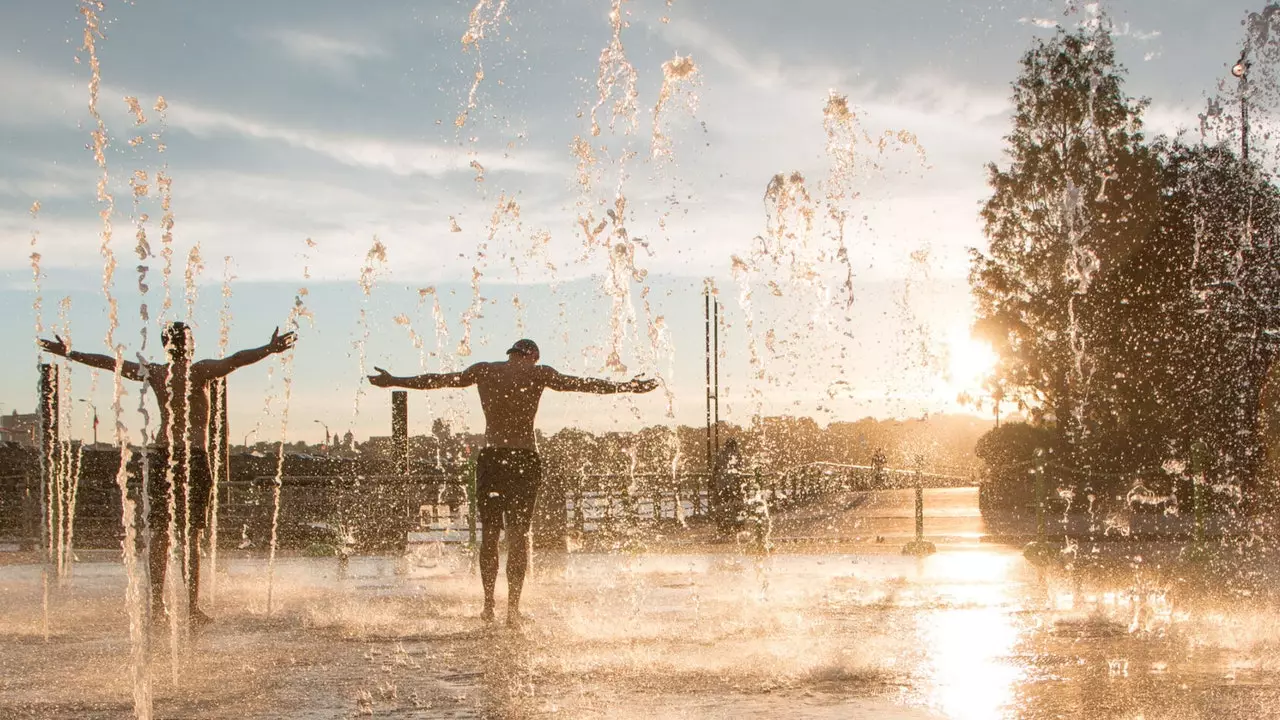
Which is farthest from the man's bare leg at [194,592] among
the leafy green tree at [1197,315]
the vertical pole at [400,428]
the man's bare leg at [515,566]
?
the leafy green tree at [1197,315]

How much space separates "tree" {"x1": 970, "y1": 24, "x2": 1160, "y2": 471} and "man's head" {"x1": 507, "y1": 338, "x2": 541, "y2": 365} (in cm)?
3170

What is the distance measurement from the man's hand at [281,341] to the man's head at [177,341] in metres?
0.49


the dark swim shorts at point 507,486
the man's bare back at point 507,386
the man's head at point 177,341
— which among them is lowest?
the dark swim shorts at point 507,486

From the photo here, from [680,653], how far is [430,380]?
2688mm

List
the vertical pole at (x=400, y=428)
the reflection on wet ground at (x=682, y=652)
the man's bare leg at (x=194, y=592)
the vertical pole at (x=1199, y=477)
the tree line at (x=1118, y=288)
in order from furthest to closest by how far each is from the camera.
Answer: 1. the tree line at (x=1118, y=288)
2. the vertical pole at (x=400, y=428)
3. the vertical pole at (x=1199, y=477)
4. the man's bare leg at (x=194, y=592)
5. the reflection on wet ground at (x=682, y=652)

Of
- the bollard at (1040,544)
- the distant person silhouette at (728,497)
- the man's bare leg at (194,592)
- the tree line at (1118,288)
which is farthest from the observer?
the tree line at (1118,288)

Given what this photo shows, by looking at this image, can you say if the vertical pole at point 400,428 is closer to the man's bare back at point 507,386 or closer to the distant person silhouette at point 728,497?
the distant person silhouette at point 728,497

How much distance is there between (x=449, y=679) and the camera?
6148mm

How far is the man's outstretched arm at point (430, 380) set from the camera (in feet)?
28.5

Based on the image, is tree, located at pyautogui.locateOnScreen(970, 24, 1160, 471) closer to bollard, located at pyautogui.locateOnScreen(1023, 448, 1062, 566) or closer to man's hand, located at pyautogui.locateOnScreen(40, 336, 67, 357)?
bollard, located at pyautogui.locateOnScreen(1023, 448, 1062, 566)

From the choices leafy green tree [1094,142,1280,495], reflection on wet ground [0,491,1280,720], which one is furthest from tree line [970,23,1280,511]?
reflection on wet ground [0,491,1280,720]

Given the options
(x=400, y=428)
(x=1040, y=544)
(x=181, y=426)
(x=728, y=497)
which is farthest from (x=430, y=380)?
(x=728, y=497)

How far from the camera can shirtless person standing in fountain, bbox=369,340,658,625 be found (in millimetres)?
8531

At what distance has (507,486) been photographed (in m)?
8.53
